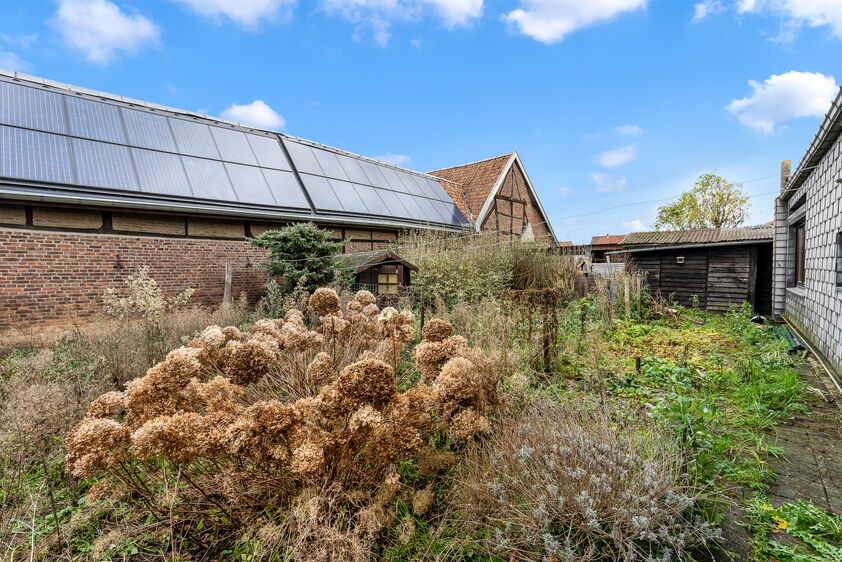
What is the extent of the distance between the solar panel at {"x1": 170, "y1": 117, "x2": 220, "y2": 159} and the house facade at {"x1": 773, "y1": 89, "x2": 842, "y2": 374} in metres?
11.8

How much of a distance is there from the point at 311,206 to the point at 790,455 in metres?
10.0

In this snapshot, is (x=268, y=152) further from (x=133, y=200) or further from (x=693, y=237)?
(x=693, y=237)

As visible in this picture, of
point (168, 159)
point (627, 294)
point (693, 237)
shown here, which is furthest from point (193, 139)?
point (693, 237)

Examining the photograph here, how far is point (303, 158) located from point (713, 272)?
12.9 metres

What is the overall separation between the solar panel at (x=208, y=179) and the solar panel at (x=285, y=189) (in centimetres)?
109

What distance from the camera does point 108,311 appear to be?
677cm

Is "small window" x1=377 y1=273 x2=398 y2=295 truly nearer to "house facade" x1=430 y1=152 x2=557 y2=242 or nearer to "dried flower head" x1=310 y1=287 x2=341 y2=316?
"dried flower head" x1=310 y1=287 x2=341 y2=316

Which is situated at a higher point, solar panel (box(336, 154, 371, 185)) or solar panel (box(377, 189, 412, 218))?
solar panel (box(336, 154, 371, 185))

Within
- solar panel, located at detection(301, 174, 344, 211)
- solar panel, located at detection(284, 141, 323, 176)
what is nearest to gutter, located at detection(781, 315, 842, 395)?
solar panel, located at detection(301, 174, 344, 211)

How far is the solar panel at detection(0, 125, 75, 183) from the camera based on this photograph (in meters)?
6.68

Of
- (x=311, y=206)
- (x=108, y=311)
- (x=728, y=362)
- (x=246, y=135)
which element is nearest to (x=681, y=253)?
(x=728, y=362)

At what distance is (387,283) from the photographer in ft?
27.4

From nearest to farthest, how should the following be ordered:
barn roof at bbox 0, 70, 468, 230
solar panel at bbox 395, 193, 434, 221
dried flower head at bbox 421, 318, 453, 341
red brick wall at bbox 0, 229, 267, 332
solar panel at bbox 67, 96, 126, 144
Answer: dried flower head at bbox 421, 318, 453, 341 → red brick wall at bbox 0, 229, 267, 332 → barn roof at bbox 0, 70, 468, 230 → solar panel at bbox 67, 96, 126, 144 → solar panel at bbox 395, 193, 434, 221

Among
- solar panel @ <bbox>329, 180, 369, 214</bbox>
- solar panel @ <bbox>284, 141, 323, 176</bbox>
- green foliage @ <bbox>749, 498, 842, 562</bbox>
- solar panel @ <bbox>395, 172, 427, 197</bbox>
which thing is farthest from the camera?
solar panel @ <bbox>395, 172, 427, 197</bbox>
